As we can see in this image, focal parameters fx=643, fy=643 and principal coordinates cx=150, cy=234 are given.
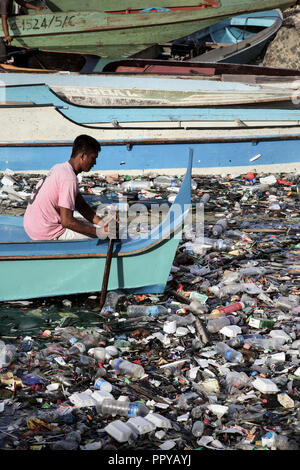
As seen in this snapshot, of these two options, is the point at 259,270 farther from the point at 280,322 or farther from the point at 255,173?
the point at 255,173

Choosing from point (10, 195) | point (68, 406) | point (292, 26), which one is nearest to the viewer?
point (68, 406)

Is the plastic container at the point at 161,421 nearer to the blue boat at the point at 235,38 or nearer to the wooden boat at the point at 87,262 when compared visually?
the wooden boat at the point at 87,262

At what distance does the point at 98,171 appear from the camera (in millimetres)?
10562

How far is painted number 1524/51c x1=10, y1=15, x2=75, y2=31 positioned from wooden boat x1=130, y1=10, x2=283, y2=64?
2145 mm

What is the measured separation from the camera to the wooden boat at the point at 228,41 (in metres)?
14.5

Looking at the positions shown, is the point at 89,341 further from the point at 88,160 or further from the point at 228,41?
the point at 228,41

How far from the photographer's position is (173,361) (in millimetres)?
5180

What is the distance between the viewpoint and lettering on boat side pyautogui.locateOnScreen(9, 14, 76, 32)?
15.6 metres

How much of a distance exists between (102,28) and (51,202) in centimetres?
1106

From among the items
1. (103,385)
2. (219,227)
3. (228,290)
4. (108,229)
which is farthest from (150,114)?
(103,385)

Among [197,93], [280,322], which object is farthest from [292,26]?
[280,322]

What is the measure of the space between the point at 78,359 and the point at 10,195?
16.1ft

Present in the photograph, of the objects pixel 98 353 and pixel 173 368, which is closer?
pixel 173 368

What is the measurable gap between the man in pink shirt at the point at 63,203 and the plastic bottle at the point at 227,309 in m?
1.23
